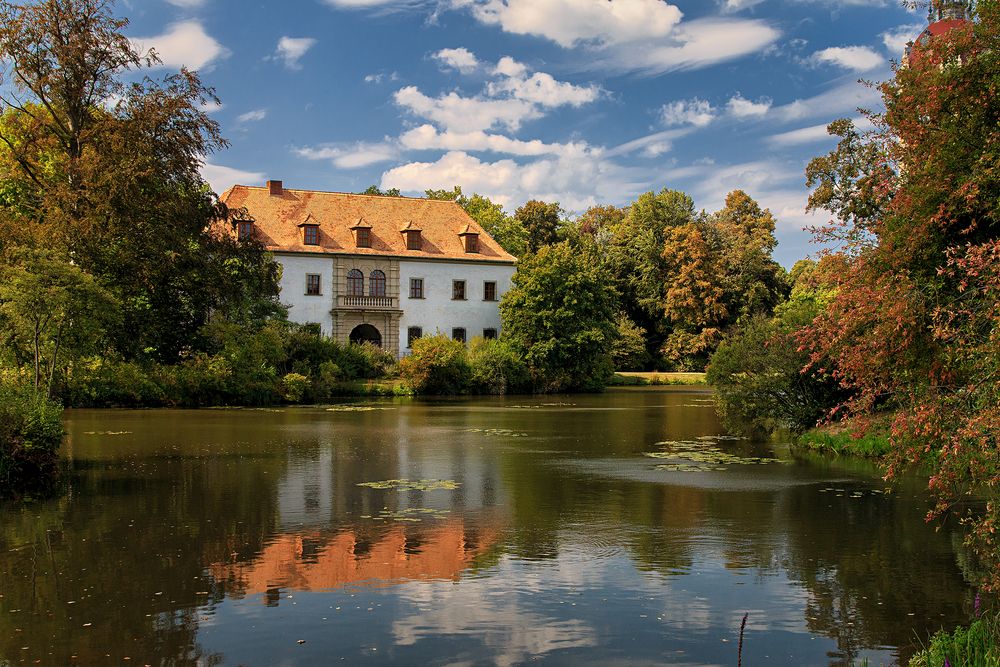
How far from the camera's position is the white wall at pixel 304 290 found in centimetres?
5147

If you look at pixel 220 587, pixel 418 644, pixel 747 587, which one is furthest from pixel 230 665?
pixel 747 587

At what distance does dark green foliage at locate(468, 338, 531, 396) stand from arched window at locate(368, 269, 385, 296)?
7.33 m

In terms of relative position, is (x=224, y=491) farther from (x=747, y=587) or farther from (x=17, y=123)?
(x=17, y=123)

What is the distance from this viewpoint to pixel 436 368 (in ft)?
151

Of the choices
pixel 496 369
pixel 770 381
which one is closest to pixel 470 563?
pixel 770 381

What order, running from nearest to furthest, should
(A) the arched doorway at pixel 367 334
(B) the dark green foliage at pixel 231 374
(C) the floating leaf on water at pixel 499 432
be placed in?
(C) the floating leaf on water at pixel 499 432, (B) the dark green foliage at pixel 231 374, (A) the arched doorway at pixel 367 334

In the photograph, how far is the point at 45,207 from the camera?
24234mm

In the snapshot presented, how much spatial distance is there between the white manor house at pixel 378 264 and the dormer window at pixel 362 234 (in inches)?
2.4

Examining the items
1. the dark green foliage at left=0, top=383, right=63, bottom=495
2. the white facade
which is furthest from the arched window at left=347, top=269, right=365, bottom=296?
the dark green foliage at left=0, top=383, right=63, bottom=495

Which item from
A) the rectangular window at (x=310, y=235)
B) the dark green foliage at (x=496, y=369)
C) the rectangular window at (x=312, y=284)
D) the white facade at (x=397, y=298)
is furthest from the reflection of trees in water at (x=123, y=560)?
the rectangular window at (x=310, y=235)

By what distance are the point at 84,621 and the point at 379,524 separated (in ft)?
15.6

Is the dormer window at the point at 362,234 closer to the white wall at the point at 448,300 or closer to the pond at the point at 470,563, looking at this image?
the white wall at the point at 448,300

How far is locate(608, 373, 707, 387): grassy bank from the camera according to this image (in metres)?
57.9

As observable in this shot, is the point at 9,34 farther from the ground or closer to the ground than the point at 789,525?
farther from the ground
